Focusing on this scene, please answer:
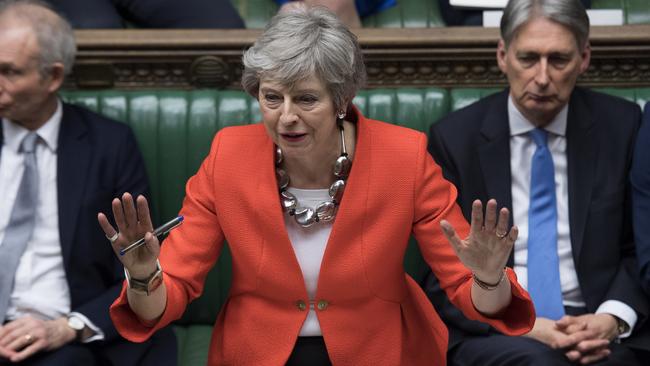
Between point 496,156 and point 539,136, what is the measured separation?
0.12m

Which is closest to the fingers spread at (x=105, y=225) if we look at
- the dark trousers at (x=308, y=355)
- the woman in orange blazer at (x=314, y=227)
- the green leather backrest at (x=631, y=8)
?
the woman in orange blazer at (x=314, y=227)

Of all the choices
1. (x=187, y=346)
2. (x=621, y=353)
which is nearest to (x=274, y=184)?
(x=187, y=346)

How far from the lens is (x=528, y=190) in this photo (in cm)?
252

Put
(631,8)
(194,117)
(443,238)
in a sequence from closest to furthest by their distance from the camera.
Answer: (443,238) < (194,117) < (631,8)

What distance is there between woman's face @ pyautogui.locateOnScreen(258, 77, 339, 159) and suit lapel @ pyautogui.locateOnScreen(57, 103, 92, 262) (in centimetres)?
70

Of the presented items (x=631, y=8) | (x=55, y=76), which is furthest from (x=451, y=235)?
(x=631, y=8)

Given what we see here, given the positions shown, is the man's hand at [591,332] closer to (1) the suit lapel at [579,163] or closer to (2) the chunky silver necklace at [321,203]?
(1) the suit lapel at [579,163]

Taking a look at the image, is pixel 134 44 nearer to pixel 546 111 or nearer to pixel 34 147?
pixel 34 147

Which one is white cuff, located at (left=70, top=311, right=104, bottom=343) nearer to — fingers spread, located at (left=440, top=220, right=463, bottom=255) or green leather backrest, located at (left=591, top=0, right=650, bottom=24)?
fingers spread, located at (left=440, top=220, right=463, bottom=255)

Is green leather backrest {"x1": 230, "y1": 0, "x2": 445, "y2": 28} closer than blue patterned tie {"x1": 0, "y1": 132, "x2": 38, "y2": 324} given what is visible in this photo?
No

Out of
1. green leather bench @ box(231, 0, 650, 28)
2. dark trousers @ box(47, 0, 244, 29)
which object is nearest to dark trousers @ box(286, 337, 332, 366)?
dark trousers @ box(47, 0, 244, 29)

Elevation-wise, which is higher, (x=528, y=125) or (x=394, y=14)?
(x=394, y=14)

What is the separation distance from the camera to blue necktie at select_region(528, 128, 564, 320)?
242 cm

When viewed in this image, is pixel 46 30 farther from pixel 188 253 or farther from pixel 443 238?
pixel 443 238
